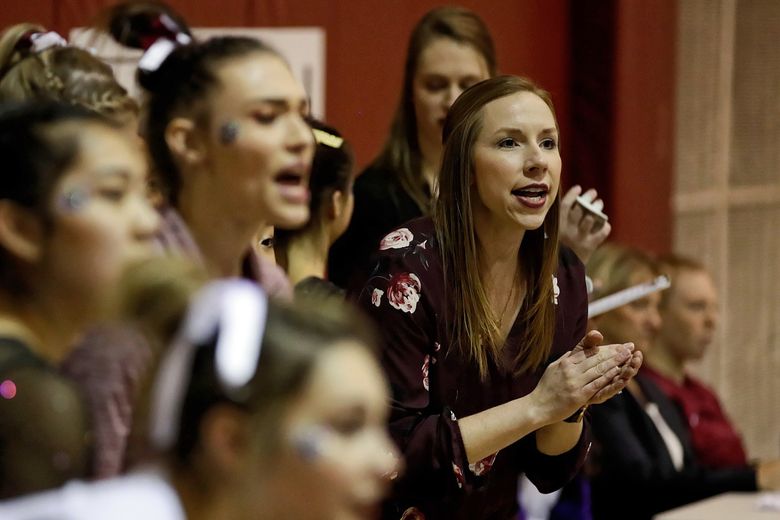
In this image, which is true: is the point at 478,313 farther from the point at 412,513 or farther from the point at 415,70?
the point at 415,70

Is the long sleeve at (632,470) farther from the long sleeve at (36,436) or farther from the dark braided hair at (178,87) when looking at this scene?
the long sleeve at (36,436)

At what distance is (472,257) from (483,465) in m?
0.32

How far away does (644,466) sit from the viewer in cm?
363

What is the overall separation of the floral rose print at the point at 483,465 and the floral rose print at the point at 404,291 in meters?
0.25

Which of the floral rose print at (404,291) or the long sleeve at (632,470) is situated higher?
the floral rose print at (404,291)

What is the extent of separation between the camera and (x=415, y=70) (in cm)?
307

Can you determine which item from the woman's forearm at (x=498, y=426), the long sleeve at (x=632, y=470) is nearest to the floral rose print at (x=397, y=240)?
the woman's forearm at (x=498, y=426)

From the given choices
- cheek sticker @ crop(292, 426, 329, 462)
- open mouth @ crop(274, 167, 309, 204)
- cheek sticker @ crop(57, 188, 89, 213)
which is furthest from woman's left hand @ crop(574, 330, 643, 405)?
cheek sticker @ crop(292, 426, 329, 462)

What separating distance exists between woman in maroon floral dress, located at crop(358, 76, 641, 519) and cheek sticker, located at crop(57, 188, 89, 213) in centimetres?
77

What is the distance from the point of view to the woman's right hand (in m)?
2.04

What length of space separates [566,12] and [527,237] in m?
2.62

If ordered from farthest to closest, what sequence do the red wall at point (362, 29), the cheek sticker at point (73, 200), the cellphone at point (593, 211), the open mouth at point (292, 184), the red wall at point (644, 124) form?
the red wall at point (644, 124) → the red wall at point (362, 29) → the cellphone at point (593, 211) → the open mouth at point (292, 184) → the cheek sticker at point (73, 200)

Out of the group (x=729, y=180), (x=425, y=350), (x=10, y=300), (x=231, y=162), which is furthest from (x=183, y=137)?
(x=729, y=180)

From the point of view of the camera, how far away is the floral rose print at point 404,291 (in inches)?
85.6
